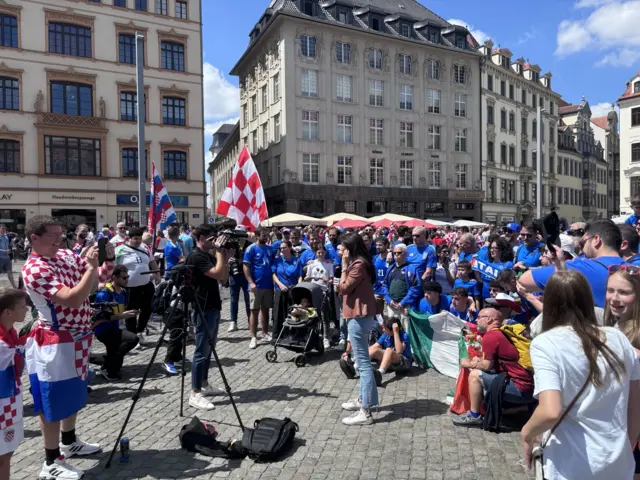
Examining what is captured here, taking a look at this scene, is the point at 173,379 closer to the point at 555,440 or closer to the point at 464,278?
the point at 464,278

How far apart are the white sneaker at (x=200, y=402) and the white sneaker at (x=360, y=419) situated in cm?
156

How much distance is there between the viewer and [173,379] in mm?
6836

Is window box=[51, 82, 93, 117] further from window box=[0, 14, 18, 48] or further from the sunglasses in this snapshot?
the sunglasses

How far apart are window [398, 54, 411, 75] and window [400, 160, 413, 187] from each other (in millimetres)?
7385

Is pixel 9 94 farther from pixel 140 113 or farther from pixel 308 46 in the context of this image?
pixel 140 113

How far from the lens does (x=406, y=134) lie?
138ft

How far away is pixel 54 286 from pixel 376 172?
37.7 m

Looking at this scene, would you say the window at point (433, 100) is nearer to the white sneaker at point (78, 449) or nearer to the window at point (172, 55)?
Result: the window at point (172, 55)

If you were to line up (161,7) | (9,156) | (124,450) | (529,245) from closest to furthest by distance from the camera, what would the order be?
(124,450) → (529,245) → (9,156) → (161,7)

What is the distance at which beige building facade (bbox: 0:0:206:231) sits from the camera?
29188mm

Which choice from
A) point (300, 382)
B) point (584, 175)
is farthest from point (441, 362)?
point (584, 175)

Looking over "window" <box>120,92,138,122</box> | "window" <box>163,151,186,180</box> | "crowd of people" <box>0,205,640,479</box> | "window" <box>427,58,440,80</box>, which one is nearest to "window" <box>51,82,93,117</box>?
"window" <box>120,92,138,122</box>

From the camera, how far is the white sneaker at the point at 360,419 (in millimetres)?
5199

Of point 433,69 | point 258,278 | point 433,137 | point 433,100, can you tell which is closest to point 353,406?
point 258,278
